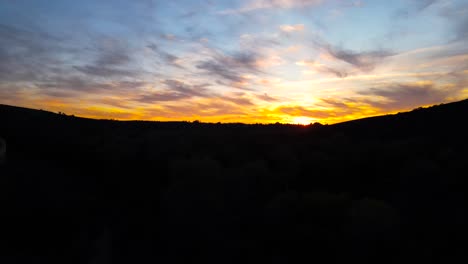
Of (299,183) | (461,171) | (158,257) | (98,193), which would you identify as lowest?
(158,257)

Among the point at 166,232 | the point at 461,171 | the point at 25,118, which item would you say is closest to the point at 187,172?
the point at 166,232

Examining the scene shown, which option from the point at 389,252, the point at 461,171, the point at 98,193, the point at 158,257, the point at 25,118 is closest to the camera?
the point at 389,252

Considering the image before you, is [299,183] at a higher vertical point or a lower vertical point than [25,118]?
lower

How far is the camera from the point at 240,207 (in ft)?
52.9

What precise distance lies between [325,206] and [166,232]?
7173mm

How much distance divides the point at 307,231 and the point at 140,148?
19.7 m

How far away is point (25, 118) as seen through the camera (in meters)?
46.4

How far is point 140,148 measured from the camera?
29734 mm

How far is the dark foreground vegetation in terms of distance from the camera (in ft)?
41.7

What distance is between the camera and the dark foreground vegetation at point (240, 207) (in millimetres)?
12719

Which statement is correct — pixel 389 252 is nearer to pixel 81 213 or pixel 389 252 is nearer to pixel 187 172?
pixel 187 172

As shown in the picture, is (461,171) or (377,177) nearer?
(461,171)

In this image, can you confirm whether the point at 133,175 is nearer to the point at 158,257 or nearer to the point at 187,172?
the point at 187,172

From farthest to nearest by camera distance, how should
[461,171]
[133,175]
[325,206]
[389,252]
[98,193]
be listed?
[133,175] < [98,193] < [461,171] < [325,206] < [389,252]
